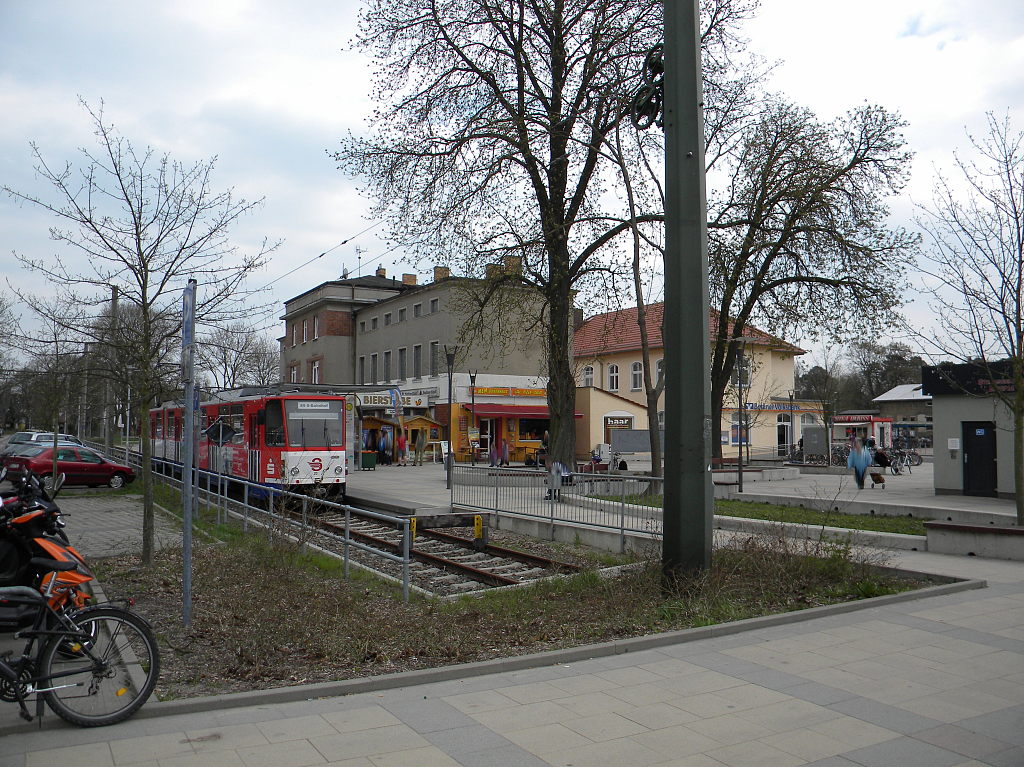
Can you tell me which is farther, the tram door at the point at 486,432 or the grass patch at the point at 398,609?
the tram door at the point at 486,432

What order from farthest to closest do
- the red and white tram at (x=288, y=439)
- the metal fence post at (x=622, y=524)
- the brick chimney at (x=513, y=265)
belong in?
the red and white tram at (x=288, y=439)
the brick chimney at (x=513, y=265)
the metal fence post at (x=622, y=524)

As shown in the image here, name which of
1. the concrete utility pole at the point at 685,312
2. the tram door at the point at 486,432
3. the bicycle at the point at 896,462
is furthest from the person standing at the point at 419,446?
the concrete utility pole at the point at 685,312

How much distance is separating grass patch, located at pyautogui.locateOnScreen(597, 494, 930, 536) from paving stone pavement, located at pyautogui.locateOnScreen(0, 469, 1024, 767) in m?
7.10

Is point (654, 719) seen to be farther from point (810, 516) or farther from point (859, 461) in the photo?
point (859, 461)

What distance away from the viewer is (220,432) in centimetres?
2484

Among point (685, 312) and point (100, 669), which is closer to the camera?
point (100, 669)

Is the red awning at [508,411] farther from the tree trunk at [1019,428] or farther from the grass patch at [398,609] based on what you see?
the grass patch at [398,609]

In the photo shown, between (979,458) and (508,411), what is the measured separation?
27.7m

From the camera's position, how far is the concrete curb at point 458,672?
205 inches

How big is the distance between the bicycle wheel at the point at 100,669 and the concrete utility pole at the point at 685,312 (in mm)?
5126

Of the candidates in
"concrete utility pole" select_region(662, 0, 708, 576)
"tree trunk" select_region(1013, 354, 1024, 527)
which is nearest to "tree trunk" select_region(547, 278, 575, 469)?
"tree trunk" select_region(1013, 354, 1024, 527)

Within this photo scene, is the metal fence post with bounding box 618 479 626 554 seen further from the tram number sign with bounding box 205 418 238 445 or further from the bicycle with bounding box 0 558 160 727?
the tram number sign with bounding box 205 418 238 445

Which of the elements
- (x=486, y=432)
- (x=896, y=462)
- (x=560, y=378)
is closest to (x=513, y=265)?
(x=560, y=378)

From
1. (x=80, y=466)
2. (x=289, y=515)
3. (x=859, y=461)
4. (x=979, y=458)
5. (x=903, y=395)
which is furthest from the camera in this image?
(x=903, y=395)
